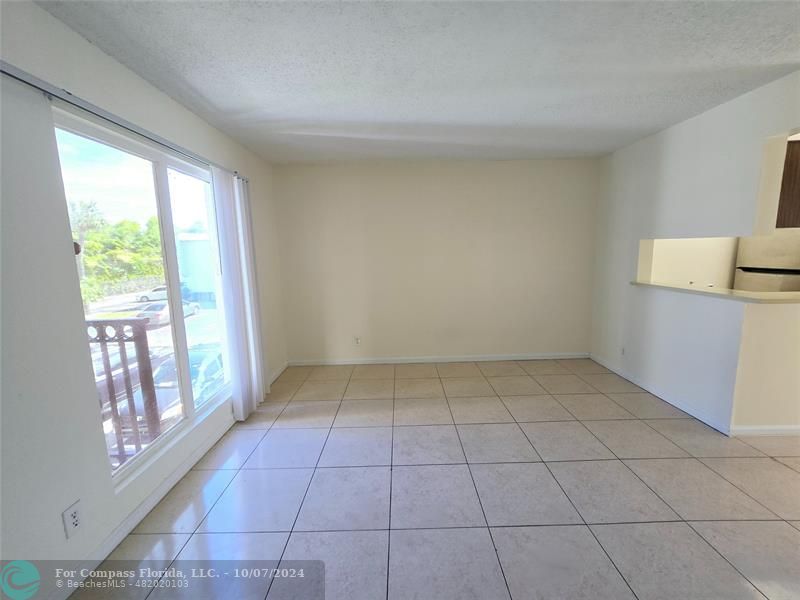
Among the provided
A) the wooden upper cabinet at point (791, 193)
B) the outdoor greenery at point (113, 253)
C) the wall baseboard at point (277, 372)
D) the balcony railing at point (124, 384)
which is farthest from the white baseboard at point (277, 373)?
the wooden upper cabinet at point (791, 193)

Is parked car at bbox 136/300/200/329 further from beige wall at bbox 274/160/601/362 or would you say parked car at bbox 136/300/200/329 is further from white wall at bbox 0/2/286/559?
beige wall at bbox 274/160/601/362

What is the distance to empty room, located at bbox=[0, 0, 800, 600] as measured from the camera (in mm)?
1354

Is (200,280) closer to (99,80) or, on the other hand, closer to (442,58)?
(99,80)

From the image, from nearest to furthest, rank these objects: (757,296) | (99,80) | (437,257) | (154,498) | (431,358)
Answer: (99,80) < (154,498) < (757,296) < (437,257) < (431,358)

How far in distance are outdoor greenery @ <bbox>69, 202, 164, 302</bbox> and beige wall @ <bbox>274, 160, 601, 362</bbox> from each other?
6.47ft

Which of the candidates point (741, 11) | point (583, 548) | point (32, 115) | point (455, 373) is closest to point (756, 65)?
point (741, 11)

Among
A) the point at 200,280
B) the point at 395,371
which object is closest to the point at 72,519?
the point at 200,280

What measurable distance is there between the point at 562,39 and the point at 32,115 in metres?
2.32

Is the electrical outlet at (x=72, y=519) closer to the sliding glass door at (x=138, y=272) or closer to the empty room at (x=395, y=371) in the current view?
the empty room at (x=395, y=371)

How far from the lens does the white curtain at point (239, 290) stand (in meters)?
2.70

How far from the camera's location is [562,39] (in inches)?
60.4

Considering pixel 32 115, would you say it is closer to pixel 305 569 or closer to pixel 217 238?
pixel 217 238

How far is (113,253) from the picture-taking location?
5.87 feet

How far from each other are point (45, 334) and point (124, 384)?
28.8 inches
